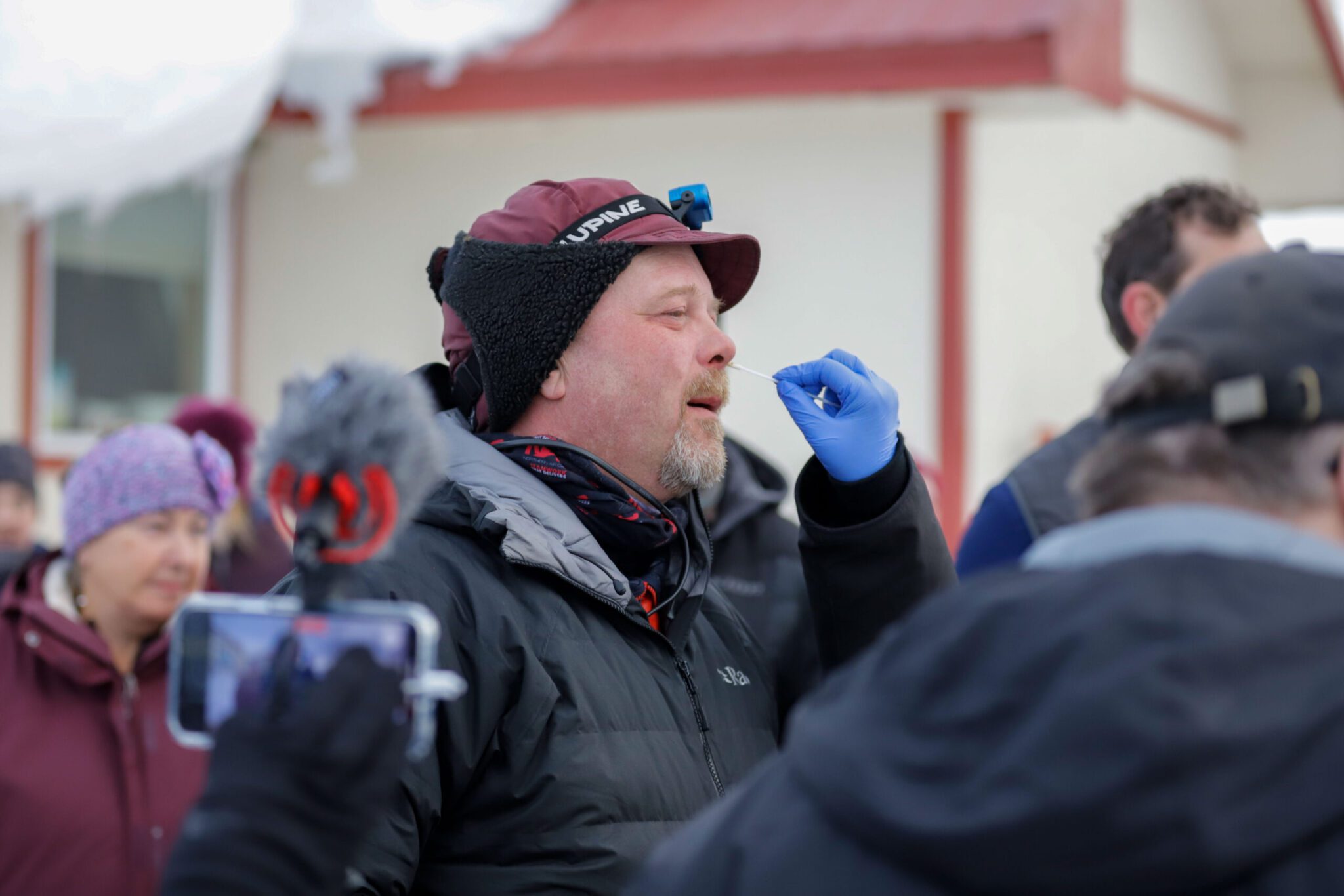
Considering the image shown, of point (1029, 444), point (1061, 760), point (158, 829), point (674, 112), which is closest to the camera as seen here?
point (1061, 760)

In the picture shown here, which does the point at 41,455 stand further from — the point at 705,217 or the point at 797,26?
the point at 705,217

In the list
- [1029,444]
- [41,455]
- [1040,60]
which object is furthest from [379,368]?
[41,455]

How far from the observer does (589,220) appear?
2.25 m

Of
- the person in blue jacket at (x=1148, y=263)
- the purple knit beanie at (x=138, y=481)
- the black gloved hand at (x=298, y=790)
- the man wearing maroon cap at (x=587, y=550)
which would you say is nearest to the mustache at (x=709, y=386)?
the man wearing maroon cap at (x=587, y=550)

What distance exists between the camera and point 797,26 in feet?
19.0

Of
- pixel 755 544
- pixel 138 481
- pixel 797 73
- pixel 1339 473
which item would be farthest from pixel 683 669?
pixel 797 73

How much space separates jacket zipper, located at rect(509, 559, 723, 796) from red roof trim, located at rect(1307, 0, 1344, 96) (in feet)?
25.6

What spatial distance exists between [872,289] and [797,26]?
3.44 feet

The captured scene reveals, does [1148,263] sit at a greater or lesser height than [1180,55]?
lesser

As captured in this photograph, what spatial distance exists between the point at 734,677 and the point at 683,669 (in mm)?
131

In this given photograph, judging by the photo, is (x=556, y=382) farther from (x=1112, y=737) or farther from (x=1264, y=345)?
(x=1112, y=737)

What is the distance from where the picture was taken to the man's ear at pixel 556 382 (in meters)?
2.27

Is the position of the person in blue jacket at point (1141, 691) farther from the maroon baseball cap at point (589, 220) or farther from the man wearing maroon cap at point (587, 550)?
the maroon baseball cap at point (589, 220)

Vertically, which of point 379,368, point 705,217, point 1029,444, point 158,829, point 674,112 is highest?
point 674,112
